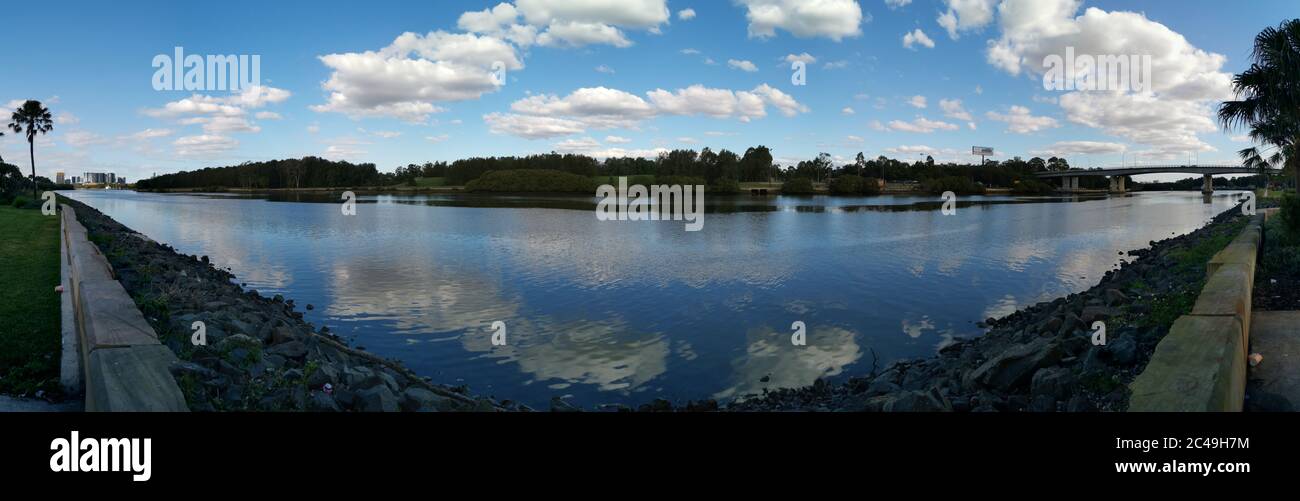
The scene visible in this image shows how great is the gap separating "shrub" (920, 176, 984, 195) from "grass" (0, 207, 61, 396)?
16217 centimetres

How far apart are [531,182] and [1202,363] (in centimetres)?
18214

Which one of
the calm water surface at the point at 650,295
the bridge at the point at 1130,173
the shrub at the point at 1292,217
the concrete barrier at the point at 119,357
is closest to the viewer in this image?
the concrete barrier at the point at 119,357

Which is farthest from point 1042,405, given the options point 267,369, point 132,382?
point 267,369

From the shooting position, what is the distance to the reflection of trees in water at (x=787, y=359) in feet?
36.8

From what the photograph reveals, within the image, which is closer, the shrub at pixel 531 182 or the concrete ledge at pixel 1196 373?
the concrete ledge at pixel 1196 373

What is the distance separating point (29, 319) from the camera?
10.3m

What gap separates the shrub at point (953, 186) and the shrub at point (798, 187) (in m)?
27.1

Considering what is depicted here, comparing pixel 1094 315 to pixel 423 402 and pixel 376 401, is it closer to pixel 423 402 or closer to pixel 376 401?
pixel 423 402

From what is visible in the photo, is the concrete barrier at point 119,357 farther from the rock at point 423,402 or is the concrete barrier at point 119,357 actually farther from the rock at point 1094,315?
the rock at point 1094,315

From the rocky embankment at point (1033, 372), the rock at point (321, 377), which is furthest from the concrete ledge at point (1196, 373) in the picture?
the rock at point (321, 377)

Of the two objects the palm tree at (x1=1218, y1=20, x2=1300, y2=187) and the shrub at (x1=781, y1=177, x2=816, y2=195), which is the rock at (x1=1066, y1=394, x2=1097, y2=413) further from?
the shrub at (x1=781, y1=177, x2=816, y2=195)
